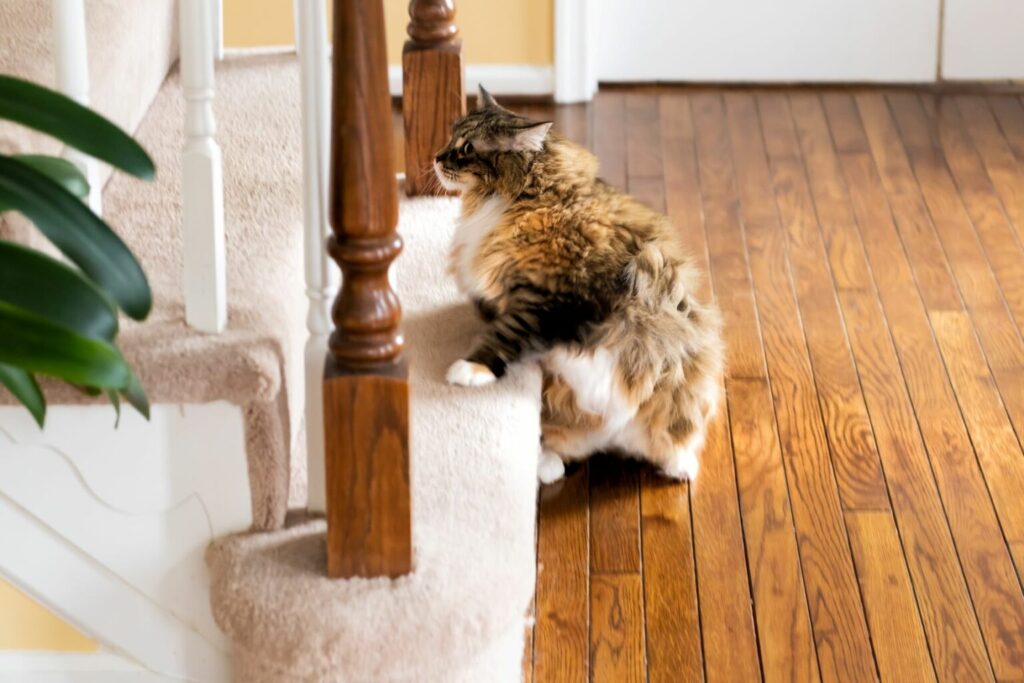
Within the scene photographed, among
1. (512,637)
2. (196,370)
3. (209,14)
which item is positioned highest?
(209,14)

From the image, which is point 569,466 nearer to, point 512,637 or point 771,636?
point 771,636

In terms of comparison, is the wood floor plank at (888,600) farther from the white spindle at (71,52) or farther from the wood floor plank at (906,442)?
the white spindle at (71,52)

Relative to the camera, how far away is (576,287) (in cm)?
201

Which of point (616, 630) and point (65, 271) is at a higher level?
point (65, 271)

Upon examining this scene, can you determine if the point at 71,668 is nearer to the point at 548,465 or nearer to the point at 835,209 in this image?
the point at 548,465

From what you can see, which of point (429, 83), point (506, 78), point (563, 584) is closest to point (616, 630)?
point (563, 584)

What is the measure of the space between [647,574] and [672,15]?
6.78 ft

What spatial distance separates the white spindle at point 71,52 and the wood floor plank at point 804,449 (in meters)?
1.15

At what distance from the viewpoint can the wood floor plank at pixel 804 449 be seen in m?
1.95

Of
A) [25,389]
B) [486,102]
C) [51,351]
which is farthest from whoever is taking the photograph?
[486,102]

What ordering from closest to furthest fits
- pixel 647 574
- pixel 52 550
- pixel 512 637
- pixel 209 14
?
pixel 209 14 → pixel 52 550 → pixel 512 637 → pixel 647 574

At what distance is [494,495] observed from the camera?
5.49ft

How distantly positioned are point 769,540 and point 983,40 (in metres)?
2.13

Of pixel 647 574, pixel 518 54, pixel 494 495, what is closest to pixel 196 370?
pixel 494 495
